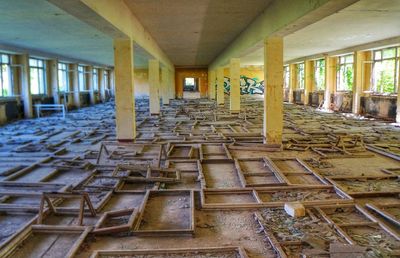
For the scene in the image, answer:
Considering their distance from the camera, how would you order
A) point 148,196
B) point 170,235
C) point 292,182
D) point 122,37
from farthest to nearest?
point 122,37 → point 292,182 → point 148,196 → point 170,235

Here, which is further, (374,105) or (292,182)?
(374,105)

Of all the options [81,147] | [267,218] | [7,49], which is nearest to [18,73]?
[7,49]

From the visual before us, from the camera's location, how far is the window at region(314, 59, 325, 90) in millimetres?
28033

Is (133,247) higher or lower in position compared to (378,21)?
lower

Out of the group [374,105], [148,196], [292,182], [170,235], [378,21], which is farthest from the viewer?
[374,105]

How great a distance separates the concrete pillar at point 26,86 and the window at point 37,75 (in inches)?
81.6

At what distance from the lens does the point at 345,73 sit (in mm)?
23922

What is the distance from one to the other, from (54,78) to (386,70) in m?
19.9

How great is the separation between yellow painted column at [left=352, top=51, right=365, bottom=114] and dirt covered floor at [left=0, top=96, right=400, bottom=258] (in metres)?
10.3

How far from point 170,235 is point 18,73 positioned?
1884cm

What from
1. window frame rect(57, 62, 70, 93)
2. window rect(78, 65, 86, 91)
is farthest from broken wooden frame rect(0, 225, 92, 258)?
window rect(78, 65, 86, 91)

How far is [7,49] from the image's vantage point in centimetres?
1802

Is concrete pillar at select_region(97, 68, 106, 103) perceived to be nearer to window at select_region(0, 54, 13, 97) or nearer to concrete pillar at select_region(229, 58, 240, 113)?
window at select_region(0, 54, 13, 97)

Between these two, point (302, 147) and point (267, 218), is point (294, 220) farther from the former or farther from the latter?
point (302, 147)
